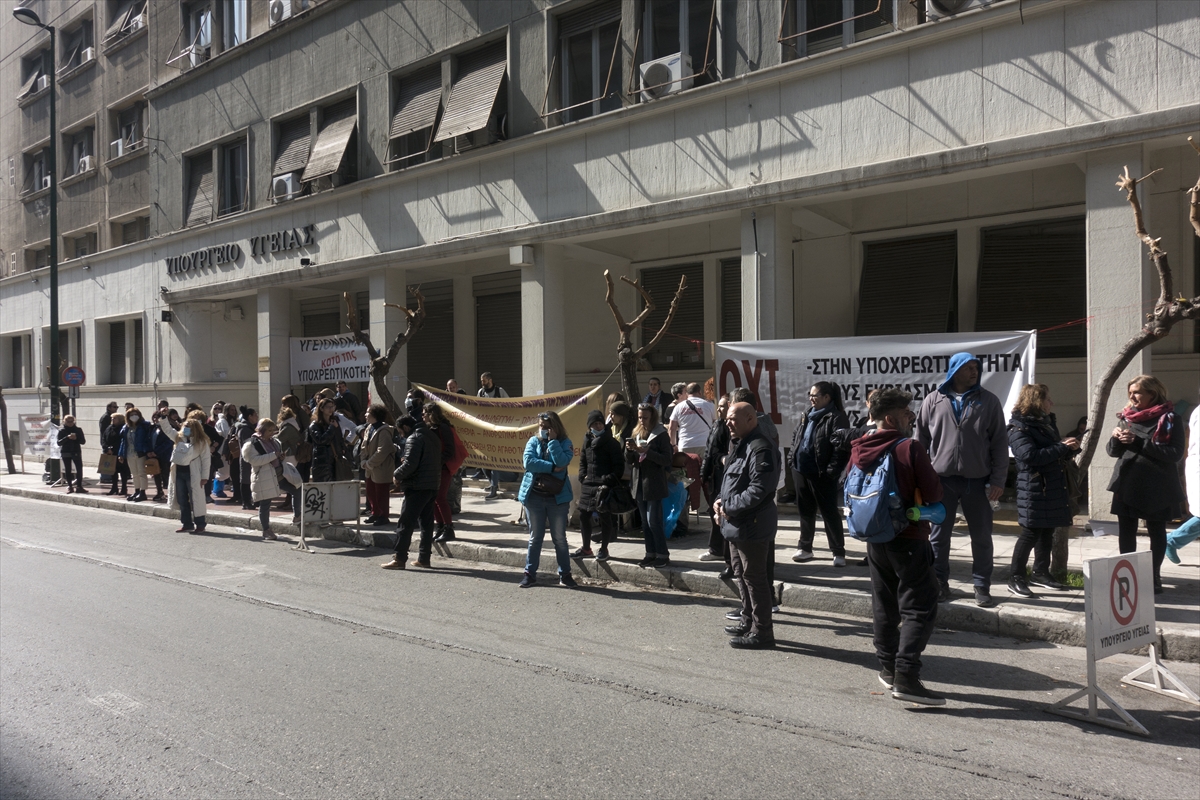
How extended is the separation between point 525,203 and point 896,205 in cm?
616

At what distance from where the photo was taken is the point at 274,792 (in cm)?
395

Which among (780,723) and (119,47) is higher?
(119,47)

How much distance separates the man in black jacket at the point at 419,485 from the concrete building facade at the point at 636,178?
4856mm

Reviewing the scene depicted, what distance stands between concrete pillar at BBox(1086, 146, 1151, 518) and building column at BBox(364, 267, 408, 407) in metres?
12.1

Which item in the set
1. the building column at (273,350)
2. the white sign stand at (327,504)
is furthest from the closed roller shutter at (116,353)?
the white sign stand at (327,504)

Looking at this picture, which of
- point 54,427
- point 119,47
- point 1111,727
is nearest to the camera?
point 1111,727

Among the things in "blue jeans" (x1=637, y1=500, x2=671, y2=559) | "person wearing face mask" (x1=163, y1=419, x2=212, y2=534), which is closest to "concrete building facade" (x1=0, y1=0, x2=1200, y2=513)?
"blue jeans" (x1=637, y1=500, x2=671, y2=559)

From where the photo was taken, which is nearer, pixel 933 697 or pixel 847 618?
pixel 933 697

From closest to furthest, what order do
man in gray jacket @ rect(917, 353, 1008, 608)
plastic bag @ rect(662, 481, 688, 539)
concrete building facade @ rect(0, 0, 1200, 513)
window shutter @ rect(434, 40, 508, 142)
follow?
man in gray jacket @ rect(917, 353, 1008, 608), plastic bag @ rect(662, 481, 688, 539), concrete building facade @ rect(0, 0, 1200, 513), window shutter @ rect(434, 40, 508, 142)

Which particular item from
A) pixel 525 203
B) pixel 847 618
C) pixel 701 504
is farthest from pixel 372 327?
pixel 847 618

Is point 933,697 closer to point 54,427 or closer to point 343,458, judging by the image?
point 343,458

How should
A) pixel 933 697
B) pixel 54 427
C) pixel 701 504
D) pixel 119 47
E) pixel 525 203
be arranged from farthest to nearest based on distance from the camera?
pixel 119 47 < pixel 54 427 < pixel 525 203 < pixel 701 504 < pixel 933 697

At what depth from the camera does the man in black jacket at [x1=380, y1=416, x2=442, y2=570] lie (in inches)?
365

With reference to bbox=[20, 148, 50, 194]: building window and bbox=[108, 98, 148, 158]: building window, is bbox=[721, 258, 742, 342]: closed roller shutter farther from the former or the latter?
bbox=[20, 148, 50, 194]: building window
